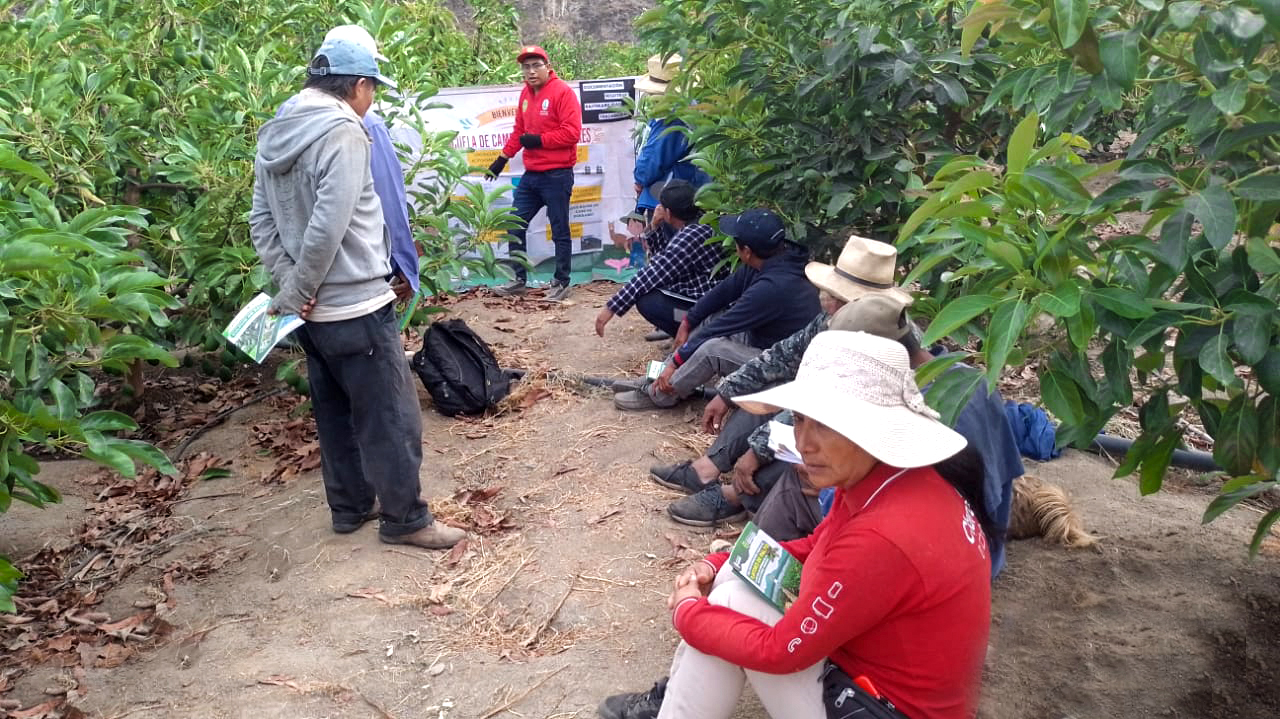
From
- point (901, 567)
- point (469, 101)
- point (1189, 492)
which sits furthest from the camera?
point (469, 101)

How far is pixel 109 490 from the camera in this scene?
5.32 meters

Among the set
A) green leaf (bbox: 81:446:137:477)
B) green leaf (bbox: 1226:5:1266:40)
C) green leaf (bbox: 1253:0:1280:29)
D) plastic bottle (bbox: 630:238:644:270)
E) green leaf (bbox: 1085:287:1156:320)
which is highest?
green leaf (bbox: 1253:0:1280:29)

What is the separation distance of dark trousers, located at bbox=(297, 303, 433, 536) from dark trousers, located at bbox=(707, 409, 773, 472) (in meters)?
1.28

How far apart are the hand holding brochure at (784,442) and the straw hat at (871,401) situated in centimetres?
110

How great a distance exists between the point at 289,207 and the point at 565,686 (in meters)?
2.02

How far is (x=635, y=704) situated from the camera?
3.18m

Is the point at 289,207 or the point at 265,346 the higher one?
the point at 289,207

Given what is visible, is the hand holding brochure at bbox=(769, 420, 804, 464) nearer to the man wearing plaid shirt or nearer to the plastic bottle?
the man wearing plaid shirt

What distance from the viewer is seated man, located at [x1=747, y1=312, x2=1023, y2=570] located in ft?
9.84

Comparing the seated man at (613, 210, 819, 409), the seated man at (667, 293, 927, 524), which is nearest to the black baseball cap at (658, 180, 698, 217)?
the seated man at (613, 210, 819, 409)

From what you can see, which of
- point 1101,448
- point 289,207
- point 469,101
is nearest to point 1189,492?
point 1101,448

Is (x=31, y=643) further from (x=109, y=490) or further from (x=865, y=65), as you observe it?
(x=865, y=65)

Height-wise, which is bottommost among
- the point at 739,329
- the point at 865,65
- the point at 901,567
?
the point at 739,329

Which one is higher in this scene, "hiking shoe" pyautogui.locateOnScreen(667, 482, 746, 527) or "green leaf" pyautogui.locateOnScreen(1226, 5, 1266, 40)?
"green leaf" pyautogui.locateOnScreen(1226, 5, 1266, 40)
